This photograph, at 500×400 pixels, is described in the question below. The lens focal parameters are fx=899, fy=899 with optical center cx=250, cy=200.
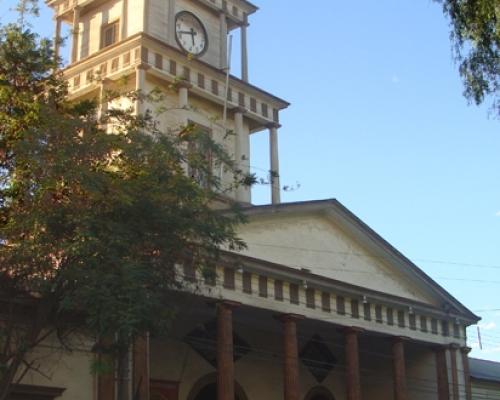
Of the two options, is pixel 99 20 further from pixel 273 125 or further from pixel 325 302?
pixel 325 302

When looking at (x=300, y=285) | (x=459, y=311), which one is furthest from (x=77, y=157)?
(x=459, y=311)

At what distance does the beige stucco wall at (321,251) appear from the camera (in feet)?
80.8

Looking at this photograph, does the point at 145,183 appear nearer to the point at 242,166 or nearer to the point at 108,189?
the point at 108,189

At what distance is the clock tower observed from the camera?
92.6 feet

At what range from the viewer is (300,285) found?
24.6m

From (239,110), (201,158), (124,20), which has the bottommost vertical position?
(201,158)

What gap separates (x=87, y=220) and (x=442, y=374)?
1742 cm

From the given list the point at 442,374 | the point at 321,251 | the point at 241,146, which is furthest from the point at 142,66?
the point at 442,374

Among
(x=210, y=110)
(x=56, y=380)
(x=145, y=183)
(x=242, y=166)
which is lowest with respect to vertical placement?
(x=56, y=380)

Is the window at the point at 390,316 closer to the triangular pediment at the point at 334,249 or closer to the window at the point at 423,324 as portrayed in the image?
the triangular pediment at the point at 334,249

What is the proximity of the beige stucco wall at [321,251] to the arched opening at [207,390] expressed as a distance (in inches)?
171

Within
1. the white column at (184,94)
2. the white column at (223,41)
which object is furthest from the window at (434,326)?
the white column at (223,41)

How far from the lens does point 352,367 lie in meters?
24.8

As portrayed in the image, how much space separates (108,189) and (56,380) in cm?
544
